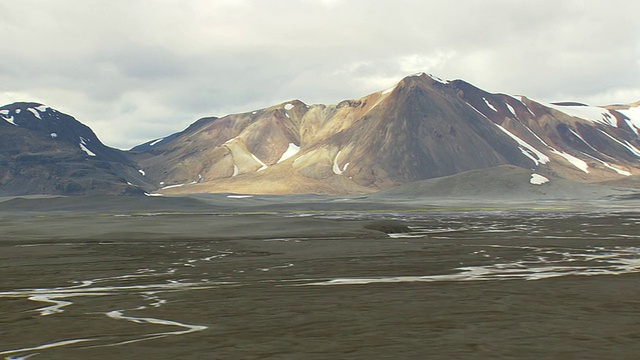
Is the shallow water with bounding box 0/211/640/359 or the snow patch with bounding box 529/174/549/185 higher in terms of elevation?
the snow patch with bounding box 529/174/549/185

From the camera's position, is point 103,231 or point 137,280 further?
point 103,231

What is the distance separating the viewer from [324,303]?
1892 centimetres

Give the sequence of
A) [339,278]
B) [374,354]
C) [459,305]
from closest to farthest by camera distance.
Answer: [374,354]
[459,305]
[339,278]

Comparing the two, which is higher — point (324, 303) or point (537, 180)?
point (537, 180)

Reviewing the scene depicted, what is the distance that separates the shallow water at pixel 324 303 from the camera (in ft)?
44.2

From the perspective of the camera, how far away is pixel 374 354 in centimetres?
1268

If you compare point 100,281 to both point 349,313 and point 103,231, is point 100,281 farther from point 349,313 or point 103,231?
point 103,231

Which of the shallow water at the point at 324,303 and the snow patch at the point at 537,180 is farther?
the snow patch at the point at 537,180

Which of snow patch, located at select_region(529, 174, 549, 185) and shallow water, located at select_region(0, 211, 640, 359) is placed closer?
shallow water, located at select_region(0, 211, 640, 359)

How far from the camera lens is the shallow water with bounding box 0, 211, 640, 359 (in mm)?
13477

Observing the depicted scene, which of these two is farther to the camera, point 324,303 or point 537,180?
point 537,180

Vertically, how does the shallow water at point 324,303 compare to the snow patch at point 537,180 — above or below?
below

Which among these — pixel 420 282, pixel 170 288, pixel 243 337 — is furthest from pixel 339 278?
pixel 243 337

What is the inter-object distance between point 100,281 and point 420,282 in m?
10.7
